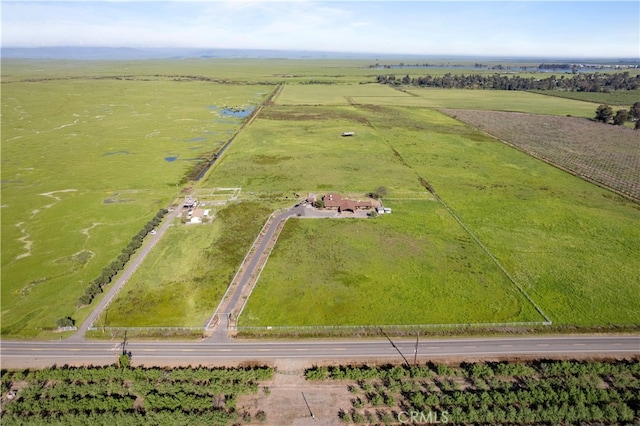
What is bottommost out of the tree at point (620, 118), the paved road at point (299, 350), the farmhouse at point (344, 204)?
the paved road at point (299, 350)

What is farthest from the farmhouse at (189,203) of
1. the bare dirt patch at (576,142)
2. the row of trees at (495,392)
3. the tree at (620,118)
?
the tree at (620,118)

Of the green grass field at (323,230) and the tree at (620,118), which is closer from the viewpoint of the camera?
the green grass field at (323,230)

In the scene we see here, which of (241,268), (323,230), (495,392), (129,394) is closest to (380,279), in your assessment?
(323,230)

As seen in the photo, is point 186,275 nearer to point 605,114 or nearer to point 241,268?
point 241,268

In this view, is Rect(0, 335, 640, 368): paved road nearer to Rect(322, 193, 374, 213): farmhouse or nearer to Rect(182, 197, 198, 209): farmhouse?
Rect(322, 193, 374, 213): farmhouse

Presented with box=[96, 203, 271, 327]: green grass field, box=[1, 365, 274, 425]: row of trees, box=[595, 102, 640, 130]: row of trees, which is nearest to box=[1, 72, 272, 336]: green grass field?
box=[96, 203, 271, 327]: green grass field

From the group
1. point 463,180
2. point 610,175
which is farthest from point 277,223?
point 610,175

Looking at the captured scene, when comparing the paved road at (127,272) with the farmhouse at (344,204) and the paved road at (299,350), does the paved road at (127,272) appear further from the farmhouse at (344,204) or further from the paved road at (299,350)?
the farmhouse at (344,204)
